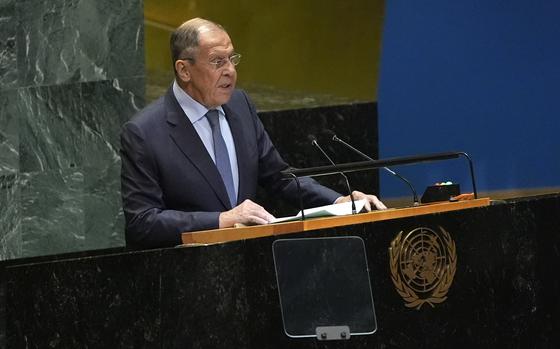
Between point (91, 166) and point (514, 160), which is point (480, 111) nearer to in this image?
point (514, 160)

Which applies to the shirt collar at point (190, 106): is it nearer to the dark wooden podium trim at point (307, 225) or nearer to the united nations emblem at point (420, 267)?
the dark wooden podium trim at point (307, 225)

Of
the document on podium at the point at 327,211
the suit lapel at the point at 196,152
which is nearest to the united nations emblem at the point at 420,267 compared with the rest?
the document on podium at the point at 327,211

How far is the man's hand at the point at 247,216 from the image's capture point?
3.74m

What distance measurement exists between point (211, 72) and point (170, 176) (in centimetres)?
38

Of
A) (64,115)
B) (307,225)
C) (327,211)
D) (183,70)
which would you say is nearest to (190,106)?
(183,70)

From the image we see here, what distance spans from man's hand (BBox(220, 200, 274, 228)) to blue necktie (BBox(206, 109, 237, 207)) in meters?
0.46

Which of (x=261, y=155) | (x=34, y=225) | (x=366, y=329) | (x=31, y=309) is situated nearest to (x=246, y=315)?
(x=366, y=329)

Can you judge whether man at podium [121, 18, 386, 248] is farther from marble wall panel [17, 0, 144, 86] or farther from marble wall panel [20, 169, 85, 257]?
marble wall panel [20, 169, 85, 257]

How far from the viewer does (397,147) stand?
6.26m

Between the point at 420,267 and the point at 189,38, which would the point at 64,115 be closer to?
the point at 189,38

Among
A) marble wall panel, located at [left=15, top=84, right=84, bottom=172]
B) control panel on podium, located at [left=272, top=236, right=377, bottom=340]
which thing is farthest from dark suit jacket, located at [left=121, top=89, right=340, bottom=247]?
marble wall panel, located at [left=15, top=84, right=84, bottom=172]

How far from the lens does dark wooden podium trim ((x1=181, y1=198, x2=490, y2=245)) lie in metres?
3.39

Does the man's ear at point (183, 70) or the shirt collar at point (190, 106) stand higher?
→ the man's ear at point (183, 70)

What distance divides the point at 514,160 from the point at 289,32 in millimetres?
1284
